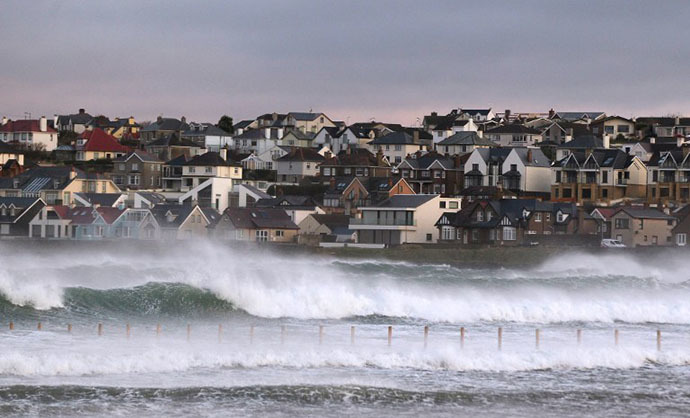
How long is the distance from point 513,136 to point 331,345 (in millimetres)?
72433

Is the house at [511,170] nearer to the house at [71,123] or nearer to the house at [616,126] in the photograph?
the house at [616,126]

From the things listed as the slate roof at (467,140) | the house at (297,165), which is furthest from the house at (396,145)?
the house at (297,165)

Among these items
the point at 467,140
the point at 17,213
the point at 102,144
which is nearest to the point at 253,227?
the point at 17,213

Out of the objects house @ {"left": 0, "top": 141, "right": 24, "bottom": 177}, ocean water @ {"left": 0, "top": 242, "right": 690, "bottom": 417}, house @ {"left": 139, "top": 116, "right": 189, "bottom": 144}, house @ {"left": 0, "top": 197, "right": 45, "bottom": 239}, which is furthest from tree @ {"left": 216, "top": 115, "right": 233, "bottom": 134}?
ocean water @ {"left": 0, "top": 242, "right": 690, "bottom": 417}

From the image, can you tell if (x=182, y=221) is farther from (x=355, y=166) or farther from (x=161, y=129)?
(x=161, y=129)

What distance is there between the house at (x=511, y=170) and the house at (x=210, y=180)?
17.1 meters

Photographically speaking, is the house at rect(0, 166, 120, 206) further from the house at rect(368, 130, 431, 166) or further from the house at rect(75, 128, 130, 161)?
the house at rect(368, 130, 431, 166)

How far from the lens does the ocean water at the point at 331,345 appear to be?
944 inches

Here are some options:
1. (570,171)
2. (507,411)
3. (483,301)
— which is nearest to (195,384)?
(507,411)

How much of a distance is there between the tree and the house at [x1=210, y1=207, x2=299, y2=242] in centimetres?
4624

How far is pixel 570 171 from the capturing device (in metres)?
83.3

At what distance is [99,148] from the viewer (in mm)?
101562

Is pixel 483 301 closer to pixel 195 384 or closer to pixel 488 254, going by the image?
pixel 195 384

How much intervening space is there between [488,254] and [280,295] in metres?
30.3
